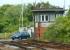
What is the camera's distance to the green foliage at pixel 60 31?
35.0 metres

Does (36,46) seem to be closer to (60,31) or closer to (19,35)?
(60,31)

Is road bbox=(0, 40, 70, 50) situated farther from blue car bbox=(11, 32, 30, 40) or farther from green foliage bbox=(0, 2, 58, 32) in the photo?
green foliage bbox=(0, 2, 58, 32)

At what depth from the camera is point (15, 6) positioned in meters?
97.6

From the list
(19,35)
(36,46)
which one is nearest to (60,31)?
(19,35)

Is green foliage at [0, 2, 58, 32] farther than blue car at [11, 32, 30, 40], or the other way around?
green foliage at [0, 2, 58, 32]

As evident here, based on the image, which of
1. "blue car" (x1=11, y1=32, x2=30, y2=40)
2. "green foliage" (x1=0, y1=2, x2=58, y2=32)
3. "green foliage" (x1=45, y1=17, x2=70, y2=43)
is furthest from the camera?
"green foliage" (x1=0, y1=2, x2=58, y2=32)

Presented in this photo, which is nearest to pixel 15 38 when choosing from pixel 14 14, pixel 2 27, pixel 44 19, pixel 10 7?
pixel 44 19

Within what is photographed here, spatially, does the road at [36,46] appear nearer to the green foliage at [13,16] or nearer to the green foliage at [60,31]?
the green foliage at [60,31]

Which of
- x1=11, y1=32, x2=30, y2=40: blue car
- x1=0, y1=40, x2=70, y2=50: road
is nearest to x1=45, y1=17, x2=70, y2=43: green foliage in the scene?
x1=0, y1=40, x2=70, y2=50: road

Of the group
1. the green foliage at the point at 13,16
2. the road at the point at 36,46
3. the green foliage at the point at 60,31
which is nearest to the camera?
the road at the point at 36,46

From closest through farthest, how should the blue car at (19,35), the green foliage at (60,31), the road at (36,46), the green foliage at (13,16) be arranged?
the road at (36,46)
the green foliage at (60,31)
the blue car at (19,35)
the green foliage at (13,16)

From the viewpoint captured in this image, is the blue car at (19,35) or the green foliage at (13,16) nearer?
the blue car at (19,35)

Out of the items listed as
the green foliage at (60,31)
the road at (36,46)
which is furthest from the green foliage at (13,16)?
the road at (36,46)

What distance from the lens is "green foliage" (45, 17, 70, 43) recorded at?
115 ft
